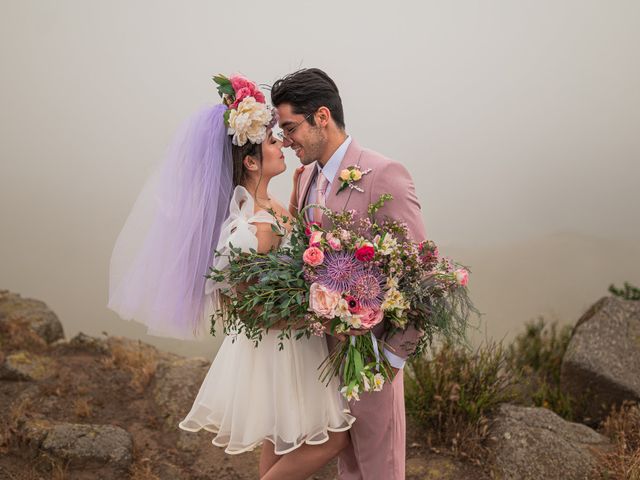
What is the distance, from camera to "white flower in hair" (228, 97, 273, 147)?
8.55 feet

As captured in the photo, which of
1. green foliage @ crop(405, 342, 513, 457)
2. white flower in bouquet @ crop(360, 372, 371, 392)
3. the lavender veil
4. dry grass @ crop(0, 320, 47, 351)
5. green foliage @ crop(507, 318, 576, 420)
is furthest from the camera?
green foliage @ crop(507, 318, 576, 420)

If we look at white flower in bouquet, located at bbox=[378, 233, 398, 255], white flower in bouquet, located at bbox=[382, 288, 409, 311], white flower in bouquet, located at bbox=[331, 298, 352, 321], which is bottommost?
white flower in bouquet, located at bbox=[331, 298, 352, 321]

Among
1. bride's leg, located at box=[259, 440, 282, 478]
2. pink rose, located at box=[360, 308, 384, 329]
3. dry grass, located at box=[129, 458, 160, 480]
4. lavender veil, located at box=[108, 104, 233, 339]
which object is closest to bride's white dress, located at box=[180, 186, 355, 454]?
lavender veil, located at box=[108, 104, 233, 339]

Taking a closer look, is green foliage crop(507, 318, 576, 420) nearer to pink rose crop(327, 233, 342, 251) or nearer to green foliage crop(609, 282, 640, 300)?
green foliage crop(609, 282, 640, 300)

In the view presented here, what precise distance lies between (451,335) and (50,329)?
5075mm

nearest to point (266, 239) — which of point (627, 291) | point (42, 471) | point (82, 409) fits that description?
point (42, 471)

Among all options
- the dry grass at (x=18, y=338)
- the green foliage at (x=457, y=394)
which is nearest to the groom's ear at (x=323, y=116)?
the green foliage at (x=457, y=394)

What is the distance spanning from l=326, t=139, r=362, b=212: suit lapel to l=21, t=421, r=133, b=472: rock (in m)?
2.63

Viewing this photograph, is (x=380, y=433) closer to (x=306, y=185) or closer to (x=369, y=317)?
(x=369, y=317)

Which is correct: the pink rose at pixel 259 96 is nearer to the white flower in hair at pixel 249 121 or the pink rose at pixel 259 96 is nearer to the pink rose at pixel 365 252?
the white flower in hair at pixel 249 121

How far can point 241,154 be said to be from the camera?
2.73 meters

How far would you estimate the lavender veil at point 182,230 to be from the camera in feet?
8.76

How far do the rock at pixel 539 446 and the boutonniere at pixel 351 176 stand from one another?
2425 mm

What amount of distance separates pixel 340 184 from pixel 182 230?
0.70 meters
